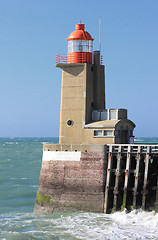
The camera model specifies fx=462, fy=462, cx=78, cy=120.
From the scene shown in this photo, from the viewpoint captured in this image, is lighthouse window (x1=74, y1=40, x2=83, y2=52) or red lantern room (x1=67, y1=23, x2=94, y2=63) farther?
lighthouse window (x1=74, y1=40, x2=83, y2=52)

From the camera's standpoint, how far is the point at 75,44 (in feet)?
103

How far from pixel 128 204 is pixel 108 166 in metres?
2.52

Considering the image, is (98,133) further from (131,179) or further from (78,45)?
(78,45)

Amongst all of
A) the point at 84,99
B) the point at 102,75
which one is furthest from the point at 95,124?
the point at 102,75

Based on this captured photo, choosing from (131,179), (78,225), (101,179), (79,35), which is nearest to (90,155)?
(101,179)

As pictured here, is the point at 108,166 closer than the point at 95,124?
Yes

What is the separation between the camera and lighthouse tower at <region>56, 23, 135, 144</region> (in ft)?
97.7

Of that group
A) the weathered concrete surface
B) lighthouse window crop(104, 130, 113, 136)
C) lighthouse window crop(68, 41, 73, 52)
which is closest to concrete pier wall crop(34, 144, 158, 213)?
the weathered concrete surface

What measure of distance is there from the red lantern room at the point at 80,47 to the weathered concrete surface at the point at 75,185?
22.2ft

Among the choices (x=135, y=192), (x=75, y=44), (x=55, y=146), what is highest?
(x=75, y=44)

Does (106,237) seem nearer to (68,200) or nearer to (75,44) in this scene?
(68,200)

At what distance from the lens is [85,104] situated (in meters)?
30.2

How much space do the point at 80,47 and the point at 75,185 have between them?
9.47m

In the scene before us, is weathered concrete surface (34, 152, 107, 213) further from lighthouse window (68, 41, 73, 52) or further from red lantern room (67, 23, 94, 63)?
lighthouse window (68, 41, 73, 52)
